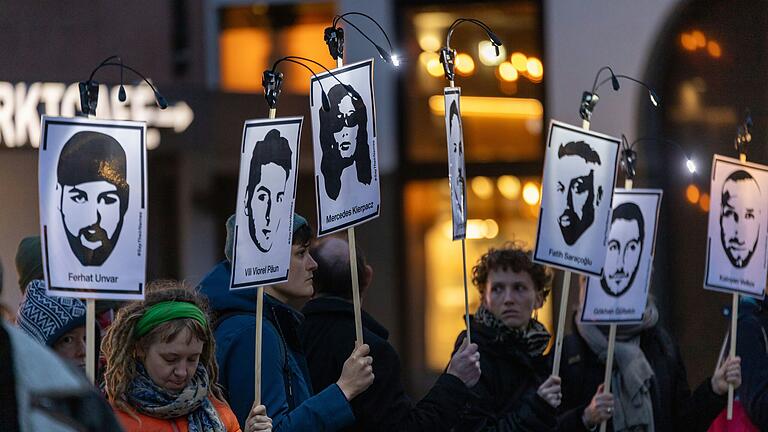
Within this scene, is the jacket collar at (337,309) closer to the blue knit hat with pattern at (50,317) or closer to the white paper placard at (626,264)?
the blue knit hat with pattern at (50,317)

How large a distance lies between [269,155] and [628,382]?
233 cm

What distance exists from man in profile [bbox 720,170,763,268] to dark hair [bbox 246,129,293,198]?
9.16 ft

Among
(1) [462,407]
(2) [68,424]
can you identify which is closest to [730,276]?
(1) [462,407]

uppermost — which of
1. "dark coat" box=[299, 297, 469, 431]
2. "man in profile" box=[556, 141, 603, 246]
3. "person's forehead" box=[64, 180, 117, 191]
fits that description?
"person's forehead" box=[64, 180, 117, 191]

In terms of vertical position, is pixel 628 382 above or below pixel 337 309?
below

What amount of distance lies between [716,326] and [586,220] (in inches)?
177

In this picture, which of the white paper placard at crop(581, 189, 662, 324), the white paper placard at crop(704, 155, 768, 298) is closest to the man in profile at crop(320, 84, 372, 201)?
the white paper placard at crop(581, 189, 662, 324)

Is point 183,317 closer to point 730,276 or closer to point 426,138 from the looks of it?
point 730,276

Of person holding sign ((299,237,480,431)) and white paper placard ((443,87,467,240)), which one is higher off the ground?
white paper placard ((443,87,467,240))

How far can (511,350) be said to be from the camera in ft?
20.7

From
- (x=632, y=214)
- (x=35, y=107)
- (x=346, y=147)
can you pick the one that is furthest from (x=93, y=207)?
(x=35, y=107)

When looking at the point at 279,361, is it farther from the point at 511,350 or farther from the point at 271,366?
the point at 511,350

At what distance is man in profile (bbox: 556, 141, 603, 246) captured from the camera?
6.52 metres

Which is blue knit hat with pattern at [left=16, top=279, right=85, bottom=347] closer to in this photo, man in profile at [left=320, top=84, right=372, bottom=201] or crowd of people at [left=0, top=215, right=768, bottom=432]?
crowd of people at [left=0, top=215, right=768, bottom=432]
